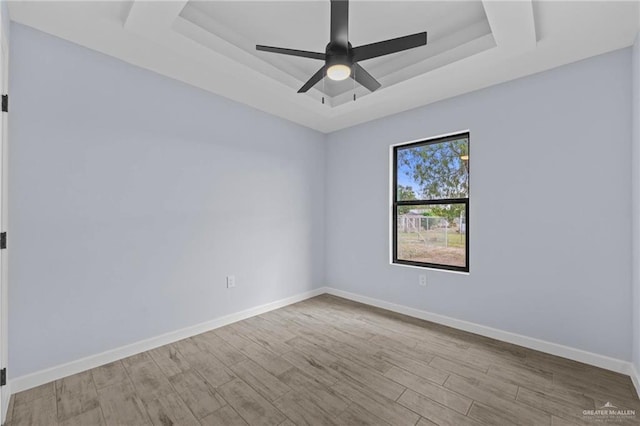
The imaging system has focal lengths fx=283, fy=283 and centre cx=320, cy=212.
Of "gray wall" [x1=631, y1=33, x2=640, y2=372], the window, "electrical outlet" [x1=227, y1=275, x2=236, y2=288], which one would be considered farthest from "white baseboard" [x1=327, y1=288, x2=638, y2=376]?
"electrical outlet" [x1=227, y1=275, x2=236, y2=288]

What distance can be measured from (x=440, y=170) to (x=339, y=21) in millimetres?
2155

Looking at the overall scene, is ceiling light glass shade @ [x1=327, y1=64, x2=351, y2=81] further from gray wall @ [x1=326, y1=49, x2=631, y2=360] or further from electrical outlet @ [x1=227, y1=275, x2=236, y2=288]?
electrical outlet @ [x1=227, y1=275, x2=236, y2=288]

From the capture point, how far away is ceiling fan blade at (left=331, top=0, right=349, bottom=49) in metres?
1.65

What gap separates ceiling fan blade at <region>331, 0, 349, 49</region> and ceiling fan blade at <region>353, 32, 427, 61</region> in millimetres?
106

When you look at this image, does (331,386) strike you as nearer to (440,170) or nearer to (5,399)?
(5,399)

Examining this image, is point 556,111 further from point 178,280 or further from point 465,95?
point 178,280

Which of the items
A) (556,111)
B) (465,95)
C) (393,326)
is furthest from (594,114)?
(393,326)

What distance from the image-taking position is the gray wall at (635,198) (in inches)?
79.7

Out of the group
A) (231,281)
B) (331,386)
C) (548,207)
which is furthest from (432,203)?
(231,281)

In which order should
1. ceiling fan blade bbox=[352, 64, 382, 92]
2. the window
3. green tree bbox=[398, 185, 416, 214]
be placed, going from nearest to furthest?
ceiling fan blade bbox=[352, 64, 382, 92] < the window < green tree bbox=[398, 185, 416, 214]

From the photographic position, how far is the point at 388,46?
→ 185 centimetres

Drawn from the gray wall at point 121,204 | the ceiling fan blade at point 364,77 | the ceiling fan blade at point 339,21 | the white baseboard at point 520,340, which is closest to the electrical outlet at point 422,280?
the white baseboard at point 520,340

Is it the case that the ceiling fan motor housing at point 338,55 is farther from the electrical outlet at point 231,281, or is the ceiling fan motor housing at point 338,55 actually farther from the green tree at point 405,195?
the electrical outlet at point 231,281

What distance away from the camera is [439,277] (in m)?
3.19
